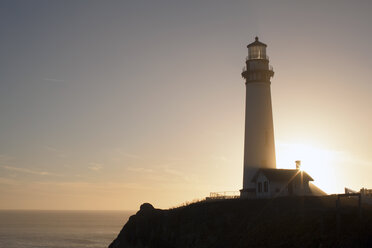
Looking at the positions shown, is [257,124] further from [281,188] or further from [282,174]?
[281,188]

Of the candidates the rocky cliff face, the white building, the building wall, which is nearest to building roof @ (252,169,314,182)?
the white building

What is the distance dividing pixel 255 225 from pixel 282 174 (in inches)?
517

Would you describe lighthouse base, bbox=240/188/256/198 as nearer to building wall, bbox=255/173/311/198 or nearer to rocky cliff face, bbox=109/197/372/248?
building wall, bbox=255/173/311/198

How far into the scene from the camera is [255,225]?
122ft

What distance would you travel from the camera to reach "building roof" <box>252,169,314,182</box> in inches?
1917

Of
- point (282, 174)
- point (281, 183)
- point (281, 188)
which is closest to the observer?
point (281, 188)

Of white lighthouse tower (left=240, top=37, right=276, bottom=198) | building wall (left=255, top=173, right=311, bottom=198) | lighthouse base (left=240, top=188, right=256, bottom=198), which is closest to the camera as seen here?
building wall (left=255, top=173, right=311, bottom=198)

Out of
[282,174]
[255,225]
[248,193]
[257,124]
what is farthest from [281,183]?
[255,225]

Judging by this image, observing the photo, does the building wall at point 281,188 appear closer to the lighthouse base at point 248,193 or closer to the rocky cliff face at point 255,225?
the lighthouse base at point 248,193

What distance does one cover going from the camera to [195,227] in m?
43.8

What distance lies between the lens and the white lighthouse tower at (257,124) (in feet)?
173

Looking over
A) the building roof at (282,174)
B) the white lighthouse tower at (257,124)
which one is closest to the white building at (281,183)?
the building roof at (282,174)

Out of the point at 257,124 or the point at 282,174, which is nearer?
the point at 282,174

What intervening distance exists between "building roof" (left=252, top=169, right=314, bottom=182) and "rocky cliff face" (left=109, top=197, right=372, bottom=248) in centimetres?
604
